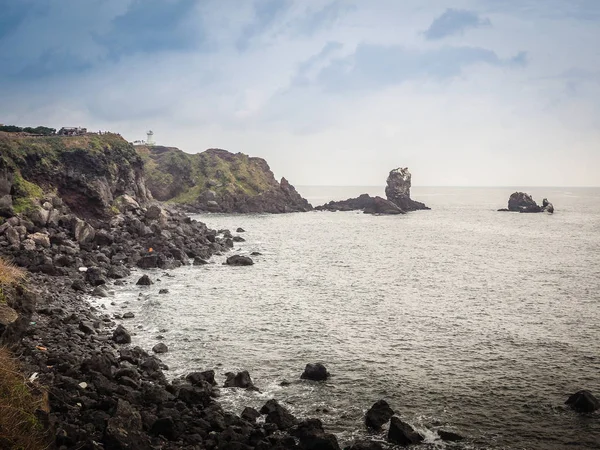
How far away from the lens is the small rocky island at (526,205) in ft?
598

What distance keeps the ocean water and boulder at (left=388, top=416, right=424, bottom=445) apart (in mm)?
1176

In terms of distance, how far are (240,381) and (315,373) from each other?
14.8 feet

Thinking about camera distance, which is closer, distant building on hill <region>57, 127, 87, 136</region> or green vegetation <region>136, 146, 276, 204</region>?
distant building on hill <region>57, 127, 87, 136</region>

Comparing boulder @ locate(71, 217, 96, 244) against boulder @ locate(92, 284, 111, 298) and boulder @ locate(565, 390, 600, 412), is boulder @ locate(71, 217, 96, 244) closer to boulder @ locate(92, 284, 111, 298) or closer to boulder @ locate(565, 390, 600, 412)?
boulder @ locate(92, 284, 111, 298)

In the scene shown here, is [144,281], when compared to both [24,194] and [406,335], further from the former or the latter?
[406,335]

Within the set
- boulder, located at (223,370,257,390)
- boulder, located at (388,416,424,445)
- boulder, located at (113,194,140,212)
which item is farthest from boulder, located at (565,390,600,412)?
boulder, located at (113,194,140,212)

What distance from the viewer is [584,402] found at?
23.6m

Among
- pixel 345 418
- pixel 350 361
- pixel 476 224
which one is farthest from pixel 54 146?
pixel 476 224

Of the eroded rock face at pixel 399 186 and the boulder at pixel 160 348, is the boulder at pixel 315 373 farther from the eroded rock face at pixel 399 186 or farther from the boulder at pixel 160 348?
the eroded rock face at pixel 399 186

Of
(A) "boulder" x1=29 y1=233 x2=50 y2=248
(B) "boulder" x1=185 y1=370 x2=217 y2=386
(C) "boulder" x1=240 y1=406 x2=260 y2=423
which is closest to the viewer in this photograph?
(C) "boulder" x1=240 y1=406 x2=260 y2=423

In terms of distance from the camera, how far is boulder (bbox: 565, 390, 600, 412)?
23500 mm

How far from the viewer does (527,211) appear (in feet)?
600

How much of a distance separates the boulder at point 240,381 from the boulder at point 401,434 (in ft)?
27.9

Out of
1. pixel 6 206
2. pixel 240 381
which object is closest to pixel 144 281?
pixel 6 206
